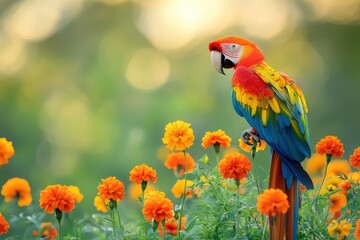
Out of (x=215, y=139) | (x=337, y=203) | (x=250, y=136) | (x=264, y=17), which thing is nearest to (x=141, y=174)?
(x=215, y=139)

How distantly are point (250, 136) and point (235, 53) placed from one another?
0.84 ft

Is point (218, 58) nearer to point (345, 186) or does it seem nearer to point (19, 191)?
point (345, 186)

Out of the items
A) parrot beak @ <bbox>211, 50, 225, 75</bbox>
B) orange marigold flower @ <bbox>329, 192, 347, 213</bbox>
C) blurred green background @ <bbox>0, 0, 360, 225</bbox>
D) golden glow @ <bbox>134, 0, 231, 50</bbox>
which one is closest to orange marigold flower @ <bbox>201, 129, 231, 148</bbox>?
parrot beak @ <bbox>211, 50, 225, 75</bbox>

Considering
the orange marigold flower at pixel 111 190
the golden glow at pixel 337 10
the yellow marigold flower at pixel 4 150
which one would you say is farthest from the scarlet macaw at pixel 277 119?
the golden glow at pixel 337 10

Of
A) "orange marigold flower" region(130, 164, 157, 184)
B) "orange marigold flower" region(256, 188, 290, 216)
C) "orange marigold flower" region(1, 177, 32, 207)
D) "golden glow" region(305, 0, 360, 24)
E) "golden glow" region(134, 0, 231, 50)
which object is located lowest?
"orange marigold flower" region(256, 188, 290, 216)

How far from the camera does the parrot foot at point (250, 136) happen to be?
169cm

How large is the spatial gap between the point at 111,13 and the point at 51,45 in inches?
25.7

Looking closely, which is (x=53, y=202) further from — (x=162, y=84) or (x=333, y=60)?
(x=333, y=60)

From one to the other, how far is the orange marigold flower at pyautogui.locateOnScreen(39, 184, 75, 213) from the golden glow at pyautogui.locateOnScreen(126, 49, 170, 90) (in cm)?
366

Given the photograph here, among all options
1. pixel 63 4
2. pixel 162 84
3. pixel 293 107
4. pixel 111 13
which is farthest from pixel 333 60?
pixel 293 107

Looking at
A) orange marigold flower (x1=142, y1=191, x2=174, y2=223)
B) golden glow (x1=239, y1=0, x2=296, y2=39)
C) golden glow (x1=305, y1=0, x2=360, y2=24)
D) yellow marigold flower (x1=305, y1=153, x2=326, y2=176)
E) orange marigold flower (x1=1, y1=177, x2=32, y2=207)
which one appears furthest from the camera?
golden glow (x1=305, y1=0, x2=360, y2=24)

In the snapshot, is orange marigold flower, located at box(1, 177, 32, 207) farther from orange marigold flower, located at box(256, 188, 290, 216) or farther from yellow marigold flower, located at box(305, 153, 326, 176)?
yellow marigold flower, located at box(305, 153, 326, 176)

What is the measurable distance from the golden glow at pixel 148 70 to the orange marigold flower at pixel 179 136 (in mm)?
3565

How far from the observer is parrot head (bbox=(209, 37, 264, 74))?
1.80 metres
